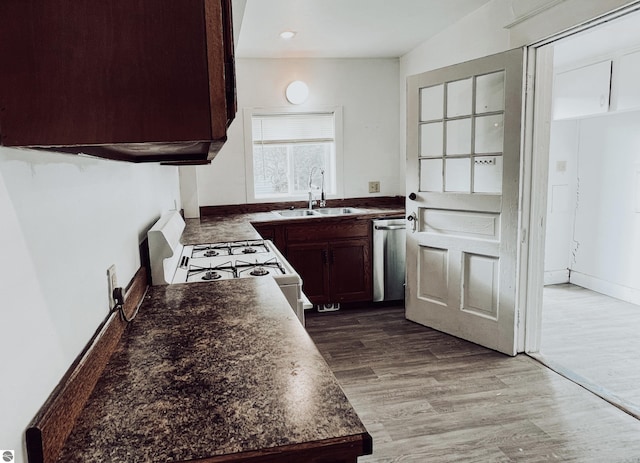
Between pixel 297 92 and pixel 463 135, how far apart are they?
1857 millimetres

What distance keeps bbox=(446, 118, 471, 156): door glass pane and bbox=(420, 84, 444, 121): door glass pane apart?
0.14 meters

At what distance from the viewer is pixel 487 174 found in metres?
3.07

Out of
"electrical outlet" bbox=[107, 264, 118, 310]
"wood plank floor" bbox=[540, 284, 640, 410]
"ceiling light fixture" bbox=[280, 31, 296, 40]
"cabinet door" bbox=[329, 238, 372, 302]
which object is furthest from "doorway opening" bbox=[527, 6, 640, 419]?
"electrical outlet" bbox=[107, 264, 118, 310]

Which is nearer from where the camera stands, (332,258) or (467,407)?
(467,407)

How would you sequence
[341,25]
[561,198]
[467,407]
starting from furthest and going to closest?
[561,198], [341,25], [467,407]

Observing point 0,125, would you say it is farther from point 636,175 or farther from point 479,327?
point 636,175

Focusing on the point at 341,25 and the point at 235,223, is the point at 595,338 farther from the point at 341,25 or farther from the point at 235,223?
the point at 341,25

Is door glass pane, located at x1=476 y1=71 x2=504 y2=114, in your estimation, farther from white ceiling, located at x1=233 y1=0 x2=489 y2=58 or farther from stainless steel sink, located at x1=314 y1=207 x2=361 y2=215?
stainless steel sink, located at x1=314 y1=207 x2=361 y2=215

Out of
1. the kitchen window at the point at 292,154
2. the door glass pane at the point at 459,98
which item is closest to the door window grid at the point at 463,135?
the door glass pane at the point at 459,98

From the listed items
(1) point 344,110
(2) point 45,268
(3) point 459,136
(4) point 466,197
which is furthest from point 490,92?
(2) point 45,268

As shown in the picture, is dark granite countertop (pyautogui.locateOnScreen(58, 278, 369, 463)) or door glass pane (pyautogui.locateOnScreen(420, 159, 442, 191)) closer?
dark granite countertop (pyautogui.locateOnScreen(58, 278, 369, 463))

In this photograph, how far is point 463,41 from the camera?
3.52 metres

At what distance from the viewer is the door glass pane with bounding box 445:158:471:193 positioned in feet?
10.5

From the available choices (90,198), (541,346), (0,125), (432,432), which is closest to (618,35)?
(541,346)
